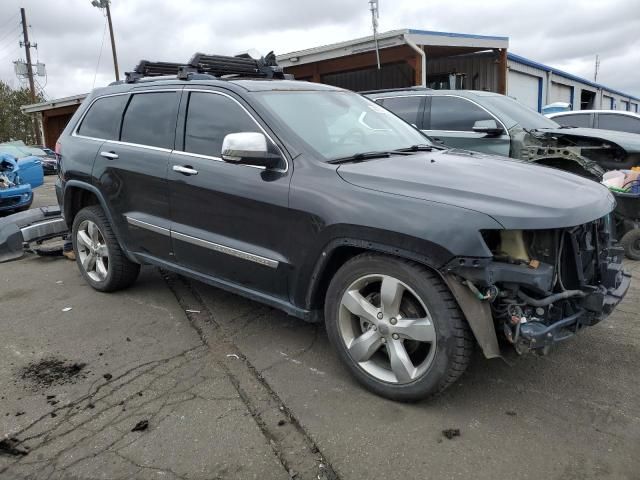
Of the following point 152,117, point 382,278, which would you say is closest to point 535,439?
point 382,278

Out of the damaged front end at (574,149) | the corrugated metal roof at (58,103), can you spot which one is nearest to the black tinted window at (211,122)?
the damaged front end at (574,149)

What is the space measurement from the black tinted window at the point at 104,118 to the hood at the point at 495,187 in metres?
2.45

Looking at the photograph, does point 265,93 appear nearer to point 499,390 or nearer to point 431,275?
point 431,275

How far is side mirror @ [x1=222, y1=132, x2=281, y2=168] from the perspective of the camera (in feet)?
10.4

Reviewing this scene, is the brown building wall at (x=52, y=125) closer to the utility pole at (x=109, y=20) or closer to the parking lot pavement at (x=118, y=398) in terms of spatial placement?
the utility pole at (x=109, y=20)

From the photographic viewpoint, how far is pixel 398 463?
2.48 metres

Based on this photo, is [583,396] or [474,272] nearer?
[474,272]

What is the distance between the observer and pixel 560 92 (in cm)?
2298

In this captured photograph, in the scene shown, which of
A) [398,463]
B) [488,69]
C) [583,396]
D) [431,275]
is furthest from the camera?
[488,69]

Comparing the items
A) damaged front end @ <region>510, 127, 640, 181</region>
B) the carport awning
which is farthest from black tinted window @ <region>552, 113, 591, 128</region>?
the carport awning

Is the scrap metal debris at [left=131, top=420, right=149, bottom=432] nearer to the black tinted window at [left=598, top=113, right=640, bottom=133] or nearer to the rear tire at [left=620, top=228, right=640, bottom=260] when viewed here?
the rear tire at [left=620, top=228, right=640, bottom=260]

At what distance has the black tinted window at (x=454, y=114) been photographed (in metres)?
7.35

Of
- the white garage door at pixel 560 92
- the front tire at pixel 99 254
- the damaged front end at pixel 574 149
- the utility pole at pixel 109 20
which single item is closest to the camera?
the front tire at pixel 99 254

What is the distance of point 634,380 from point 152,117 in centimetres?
385
